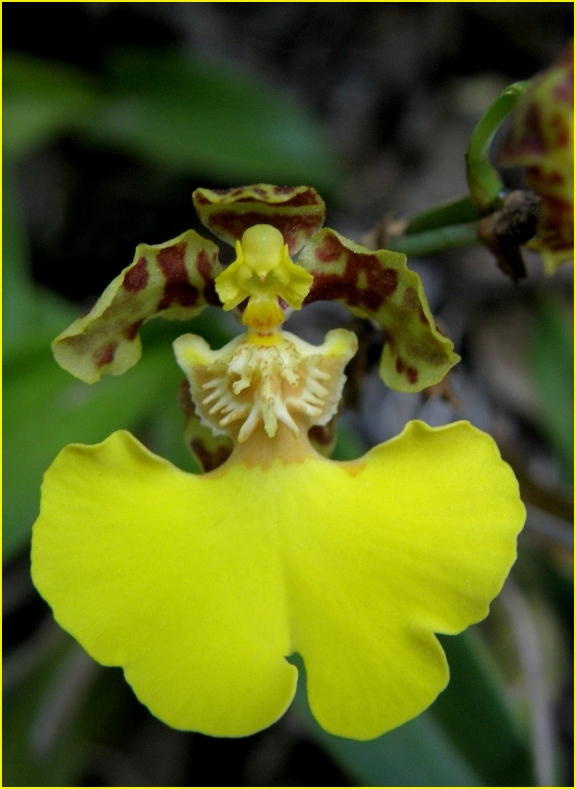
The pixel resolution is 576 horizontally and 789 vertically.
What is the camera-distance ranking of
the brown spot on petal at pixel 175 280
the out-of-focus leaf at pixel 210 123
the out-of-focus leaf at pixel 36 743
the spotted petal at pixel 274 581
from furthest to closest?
1. the out-of-focus leaf at pixel 210 123
2. the out-of-focus leaf at pixel 36 743
3. the brown spot on petal at pixel 175 280
4. the spotted petal at pixel 274 581

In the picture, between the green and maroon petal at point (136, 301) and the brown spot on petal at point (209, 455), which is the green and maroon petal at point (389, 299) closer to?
the green and maroon petal at point (136, 301)

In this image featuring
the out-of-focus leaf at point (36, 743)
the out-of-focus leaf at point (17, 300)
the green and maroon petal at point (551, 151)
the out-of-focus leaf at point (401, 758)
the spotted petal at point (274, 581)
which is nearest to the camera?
the spotted petal at point (274, 581)

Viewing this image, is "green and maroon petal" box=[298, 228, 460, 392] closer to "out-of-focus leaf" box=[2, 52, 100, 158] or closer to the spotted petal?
the spotted petal

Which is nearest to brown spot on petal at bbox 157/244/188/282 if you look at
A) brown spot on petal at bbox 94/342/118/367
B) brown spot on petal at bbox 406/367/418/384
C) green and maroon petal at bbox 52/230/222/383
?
green and maroon petal at bbox 52/230/222/383

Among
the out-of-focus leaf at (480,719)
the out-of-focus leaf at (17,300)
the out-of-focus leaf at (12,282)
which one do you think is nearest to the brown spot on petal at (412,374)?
the out-of-focus leaf at (480,719)

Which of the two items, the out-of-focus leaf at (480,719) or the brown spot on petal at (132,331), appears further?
the out-of-focus leaf at (480,719)

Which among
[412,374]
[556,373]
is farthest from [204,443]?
[556,373]

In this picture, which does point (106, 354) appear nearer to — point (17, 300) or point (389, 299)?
point (389, 299)
